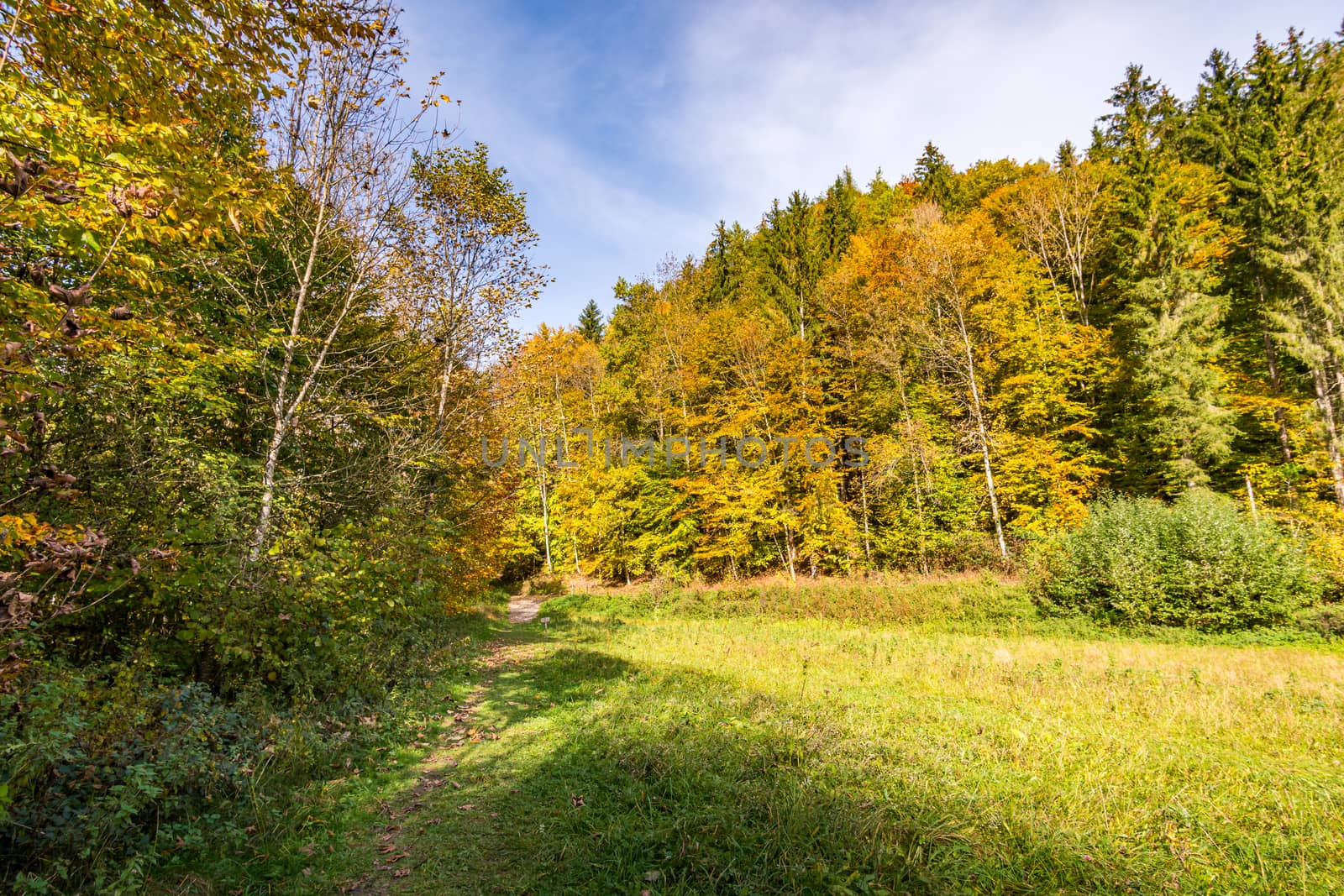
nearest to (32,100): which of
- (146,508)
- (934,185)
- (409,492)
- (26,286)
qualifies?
(26,286)

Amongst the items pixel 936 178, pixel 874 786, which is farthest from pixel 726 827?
pixel 936 178

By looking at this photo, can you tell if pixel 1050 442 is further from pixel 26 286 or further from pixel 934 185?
pixel 26 286

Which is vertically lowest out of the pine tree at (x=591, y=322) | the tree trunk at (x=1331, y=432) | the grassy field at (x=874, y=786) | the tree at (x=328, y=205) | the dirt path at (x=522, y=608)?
the dirt path at (x=522, y=608)

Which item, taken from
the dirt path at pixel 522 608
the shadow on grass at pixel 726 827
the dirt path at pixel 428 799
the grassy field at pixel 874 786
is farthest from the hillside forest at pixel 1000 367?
the shadow on grass at pixel 726 827

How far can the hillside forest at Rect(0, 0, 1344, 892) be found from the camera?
3.25 metres

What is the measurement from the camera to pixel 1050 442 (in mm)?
19656

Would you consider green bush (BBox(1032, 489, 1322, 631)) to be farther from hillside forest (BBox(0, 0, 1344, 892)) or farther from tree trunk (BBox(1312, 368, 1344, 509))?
tree trunk (BBox(1312, 368, 1344, 509))

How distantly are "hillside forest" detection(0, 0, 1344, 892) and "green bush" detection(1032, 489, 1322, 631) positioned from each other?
0.20m

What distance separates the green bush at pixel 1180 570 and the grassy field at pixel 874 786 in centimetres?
331

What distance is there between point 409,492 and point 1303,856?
11.5 metres

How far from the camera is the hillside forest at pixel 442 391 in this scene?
128 inches

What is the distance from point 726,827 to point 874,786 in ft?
4.84

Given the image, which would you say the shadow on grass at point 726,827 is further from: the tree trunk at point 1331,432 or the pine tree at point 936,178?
the pine tree at point 936,178

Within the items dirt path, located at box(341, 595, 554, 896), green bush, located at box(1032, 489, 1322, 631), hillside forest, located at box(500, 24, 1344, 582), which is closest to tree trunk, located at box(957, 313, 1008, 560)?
hillside forest, located at box(500, 24, 1344, 582)
